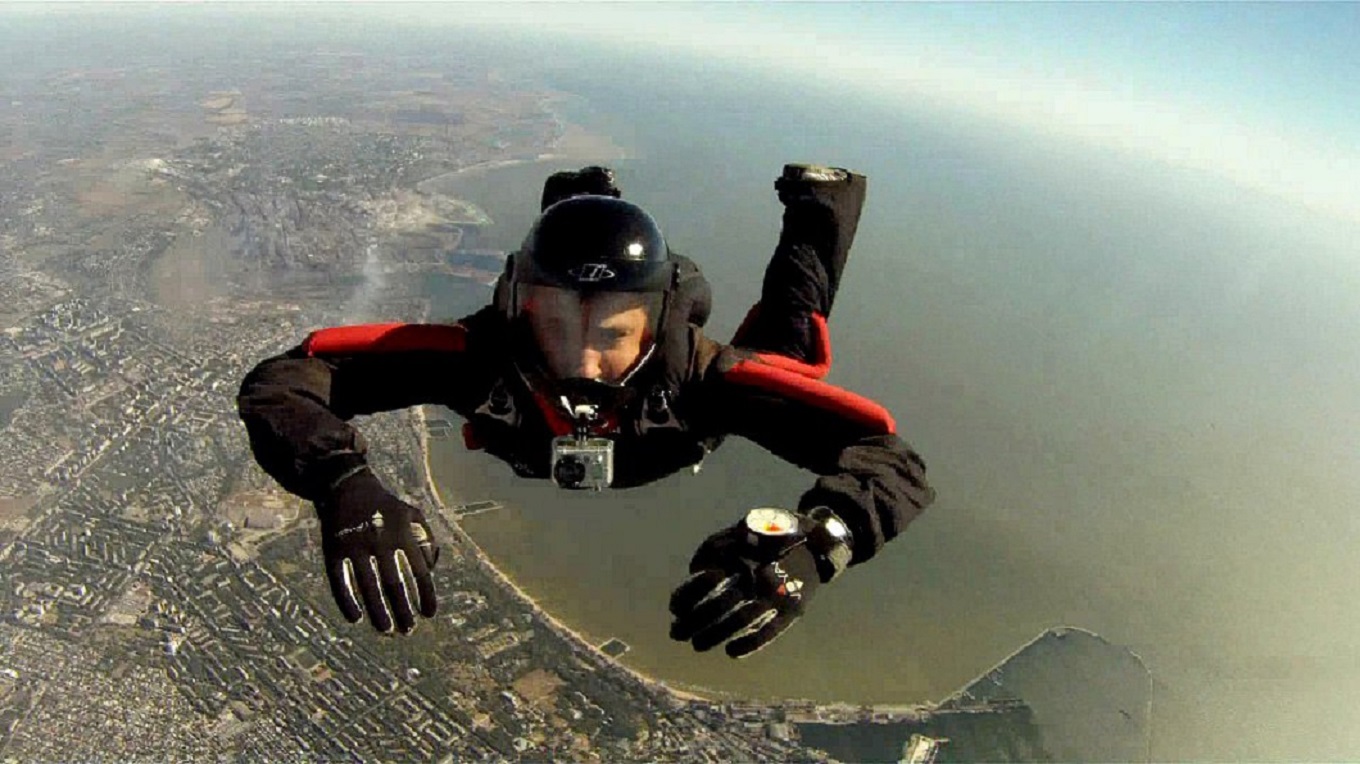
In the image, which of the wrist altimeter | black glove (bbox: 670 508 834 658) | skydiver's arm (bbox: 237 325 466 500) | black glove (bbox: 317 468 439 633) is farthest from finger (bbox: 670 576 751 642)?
skydiver's arm (bbox: 237 325 466 500)

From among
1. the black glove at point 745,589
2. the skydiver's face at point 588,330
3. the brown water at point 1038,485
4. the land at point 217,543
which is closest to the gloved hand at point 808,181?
the skydiver's face at point 588,330

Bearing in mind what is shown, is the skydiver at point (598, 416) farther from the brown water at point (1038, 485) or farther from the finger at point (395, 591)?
the brown water at point (1038, 485)

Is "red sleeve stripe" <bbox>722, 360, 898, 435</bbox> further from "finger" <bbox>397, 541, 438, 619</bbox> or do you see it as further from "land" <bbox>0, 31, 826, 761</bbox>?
"land" <bbox>0, 31, 826, 761</bbox>

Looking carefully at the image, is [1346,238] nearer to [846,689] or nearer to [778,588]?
[846,689]

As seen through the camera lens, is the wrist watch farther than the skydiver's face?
No

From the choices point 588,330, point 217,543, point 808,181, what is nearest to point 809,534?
point 588,330

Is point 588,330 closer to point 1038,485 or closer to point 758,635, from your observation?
point 758,635
